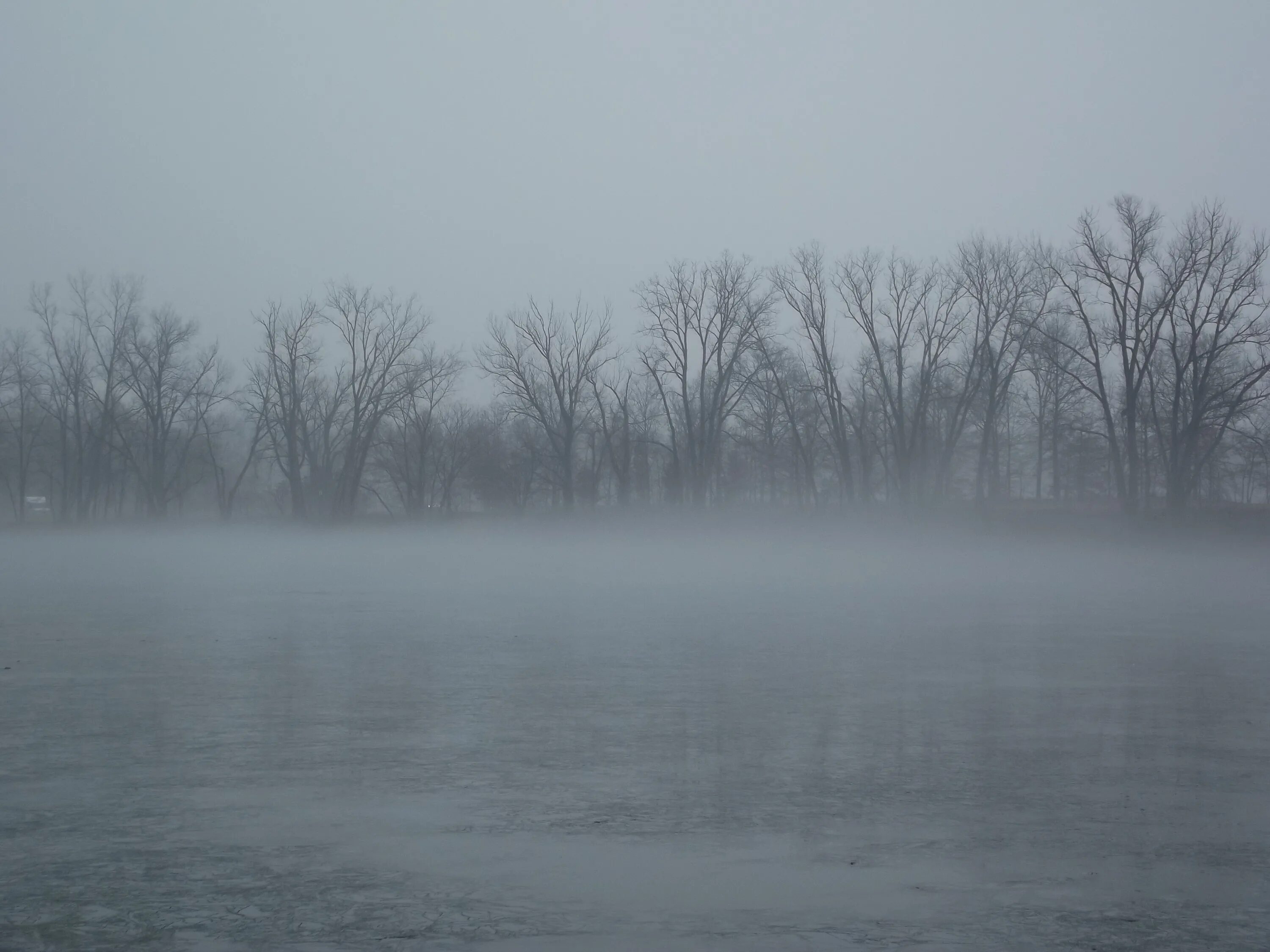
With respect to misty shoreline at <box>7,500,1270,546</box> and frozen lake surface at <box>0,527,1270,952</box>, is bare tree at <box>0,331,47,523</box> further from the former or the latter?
frozen lake surface at <box>0,527,1270,952</box>

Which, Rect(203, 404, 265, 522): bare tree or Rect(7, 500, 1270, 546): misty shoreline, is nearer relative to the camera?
Rect(7, 500, 1270, 546): misty shoreline

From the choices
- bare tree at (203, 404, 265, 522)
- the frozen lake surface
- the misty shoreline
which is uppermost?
bare tree at (203, 404, 265, 522)

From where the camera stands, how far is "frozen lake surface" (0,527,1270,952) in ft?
15.2

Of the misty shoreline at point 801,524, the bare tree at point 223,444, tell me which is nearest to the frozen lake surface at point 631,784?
the misty shoreline at point 801,524

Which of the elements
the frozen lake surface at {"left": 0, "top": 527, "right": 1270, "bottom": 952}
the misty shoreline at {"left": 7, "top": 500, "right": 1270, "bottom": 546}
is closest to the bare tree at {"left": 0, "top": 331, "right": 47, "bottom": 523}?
the misty shoreline at {"left": 7, "top": 500, "right": 1270, "bottom": 546}

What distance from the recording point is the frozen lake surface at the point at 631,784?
15.2ft

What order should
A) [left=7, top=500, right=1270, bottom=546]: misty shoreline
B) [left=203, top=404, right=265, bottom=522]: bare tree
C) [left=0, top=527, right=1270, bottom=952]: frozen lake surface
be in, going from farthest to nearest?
1. [left=203, top=404, right=265, bottom=522]: bare tree
2. [left=7, top=500, right=1270, bottom=546]: misty shoreline
3. [left=0, top=527, right=1270, bottom=952]: frozen lake surface

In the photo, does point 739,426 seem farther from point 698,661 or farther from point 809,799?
point 809,799

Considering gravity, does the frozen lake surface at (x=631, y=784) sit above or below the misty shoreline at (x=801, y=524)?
below

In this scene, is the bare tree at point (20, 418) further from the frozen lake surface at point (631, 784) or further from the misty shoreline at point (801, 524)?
the frozen lake surface at point (631, 784)

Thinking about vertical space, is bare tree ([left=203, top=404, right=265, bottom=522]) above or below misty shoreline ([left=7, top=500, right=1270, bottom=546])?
above

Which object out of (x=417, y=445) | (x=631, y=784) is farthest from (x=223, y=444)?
(x=631, y=784)

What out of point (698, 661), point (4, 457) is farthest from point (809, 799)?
point (4, 457)

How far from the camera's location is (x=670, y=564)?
33.5 meters
